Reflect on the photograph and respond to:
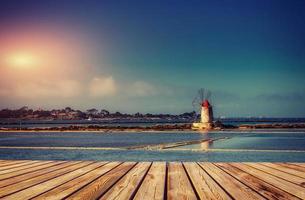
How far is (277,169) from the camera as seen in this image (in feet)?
17.0

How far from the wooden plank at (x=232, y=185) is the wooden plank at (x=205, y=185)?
8 cm

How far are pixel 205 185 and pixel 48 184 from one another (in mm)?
1886

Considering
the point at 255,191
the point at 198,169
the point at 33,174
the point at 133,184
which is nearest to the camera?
the point at 255,191

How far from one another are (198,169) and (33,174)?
8.09 feet

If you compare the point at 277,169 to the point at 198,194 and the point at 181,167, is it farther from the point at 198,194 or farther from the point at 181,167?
the point at 198,194

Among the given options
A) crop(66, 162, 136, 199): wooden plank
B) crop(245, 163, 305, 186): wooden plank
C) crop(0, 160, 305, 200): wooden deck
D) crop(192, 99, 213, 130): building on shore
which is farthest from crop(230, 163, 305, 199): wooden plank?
crop(192, 99, 213, 130): building on shore

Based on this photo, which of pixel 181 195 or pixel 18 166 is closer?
pixel 181 195

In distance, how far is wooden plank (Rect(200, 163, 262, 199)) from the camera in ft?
10.9

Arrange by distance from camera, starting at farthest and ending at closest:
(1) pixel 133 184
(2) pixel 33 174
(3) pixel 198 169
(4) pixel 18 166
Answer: (4) pixel 18 166
(3) pixel 198 169
(2) pixel 33 174
(1) pixel 133 184

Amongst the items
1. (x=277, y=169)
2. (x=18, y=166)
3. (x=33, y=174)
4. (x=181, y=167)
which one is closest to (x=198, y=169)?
(x=181, y=167)

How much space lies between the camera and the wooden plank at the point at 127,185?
332cm

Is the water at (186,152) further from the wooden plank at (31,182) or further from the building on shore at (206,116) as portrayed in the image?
the building on shore at (206,116)

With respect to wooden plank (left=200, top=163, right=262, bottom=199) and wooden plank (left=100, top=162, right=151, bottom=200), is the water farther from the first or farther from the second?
wooden plank (left=100, top=162, right=151, bottom=200)

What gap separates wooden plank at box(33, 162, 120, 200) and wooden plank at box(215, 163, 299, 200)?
1909mm
